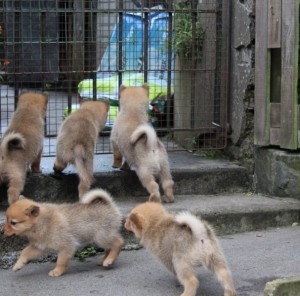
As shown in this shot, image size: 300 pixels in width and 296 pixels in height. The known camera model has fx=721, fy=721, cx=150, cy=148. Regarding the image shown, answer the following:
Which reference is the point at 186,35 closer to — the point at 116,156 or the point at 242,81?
the point at 242,81

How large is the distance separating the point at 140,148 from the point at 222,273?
7.01ft

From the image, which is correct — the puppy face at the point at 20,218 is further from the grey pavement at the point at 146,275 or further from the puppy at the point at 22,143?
the puppy at the point at 22,143

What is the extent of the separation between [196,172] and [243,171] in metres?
0.54

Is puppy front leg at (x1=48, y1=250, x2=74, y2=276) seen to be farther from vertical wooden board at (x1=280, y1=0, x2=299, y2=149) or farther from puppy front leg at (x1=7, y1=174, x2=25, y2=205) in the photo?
vertical wooden board at (x1=280, y1=0, x2=299, y2=149)

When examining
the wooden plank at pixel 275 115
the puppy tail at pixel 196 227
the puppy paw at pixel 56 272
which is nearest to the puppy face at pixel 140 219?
the puppy tail at pixel 196 227

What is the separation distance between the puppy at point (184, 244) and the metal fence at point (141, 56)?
8.54 ft

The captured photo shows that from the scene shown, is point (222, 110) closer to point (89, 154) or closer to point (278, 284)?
point (89, 154)

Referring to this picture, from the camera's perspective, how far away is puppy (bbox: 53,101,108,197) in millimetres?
6711

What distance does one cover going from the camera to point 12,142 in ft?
21.5

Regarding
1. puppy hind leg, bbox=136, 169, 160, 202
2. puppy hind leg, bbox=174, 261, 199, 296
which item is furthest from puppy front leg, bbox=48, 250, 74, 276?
puppy hind leg, bbox=136, 169, 160, 202

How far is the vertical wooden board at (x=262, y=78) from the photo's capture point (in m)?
7.24

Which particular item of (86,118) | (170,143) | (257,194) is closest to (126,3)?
(170,143)

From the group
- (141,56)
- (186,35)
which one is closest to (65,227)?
(141,56)

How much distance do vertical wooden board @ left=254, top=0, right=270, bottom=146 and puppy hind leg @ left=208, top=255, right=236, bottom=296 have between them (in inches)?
102
